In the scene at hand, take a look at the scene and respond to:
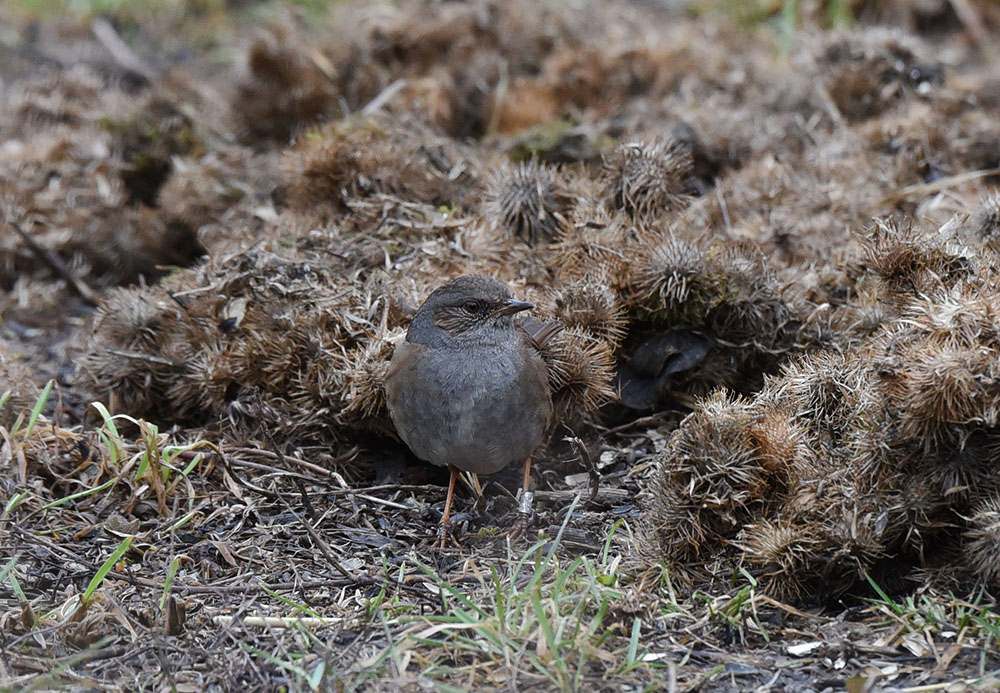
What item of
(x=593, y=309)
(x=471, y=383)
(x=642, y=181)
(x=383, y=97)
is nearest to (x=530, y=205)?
(x=642, y=181)

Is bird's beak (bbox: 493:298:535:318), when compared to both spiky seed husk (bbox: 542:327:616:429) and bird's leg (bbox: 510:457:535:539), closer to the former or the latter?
spiky seed husk (bbox: 542:327:616:429)

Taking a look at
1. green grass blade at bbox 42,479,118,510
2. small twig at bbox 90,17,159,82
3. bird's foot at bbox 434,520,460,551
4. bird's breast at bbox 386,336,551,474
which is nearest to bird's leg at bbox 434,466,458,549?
bird's foot at bbox 434,520,460,551

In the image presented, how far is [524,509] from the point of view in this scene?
15.4ft

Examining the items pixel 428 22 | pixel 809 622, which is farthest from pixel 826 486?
pixel 428 22

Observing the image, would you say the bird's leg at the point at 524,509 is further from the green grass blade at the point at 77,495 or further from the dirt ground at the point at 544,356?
the green grass blade at the point at 77,495

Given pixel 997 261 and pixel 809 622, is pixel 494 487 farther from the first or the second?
pixel 997 261

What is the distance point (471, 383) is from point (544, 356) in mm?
387

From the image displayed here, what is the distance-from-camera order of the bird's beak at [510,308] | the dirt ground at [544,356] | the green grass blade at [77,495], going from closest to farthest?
the dirt ground at [544,356] < the green grass blade at [77,495] < the bird's beak at [510,308]

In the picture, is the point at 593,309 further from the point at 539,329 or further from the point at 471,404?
the point at 471,404

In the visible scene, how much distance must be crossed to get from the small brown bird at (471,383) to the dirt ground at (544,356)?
0.23 metres

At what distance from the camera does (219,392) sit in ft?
17.6

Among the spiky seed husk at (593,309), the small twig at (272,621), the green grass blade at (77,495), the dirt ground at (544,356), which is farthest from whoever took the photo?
the spiky seed husk at (593,309)

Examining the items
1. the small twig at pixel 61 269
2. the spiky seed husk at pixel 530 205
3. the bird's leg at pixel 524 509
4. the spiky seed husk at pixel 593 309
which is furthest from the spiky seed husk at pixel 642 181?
the small twig at pixel 61 269

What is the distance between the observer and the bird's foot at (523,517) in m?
4.59
